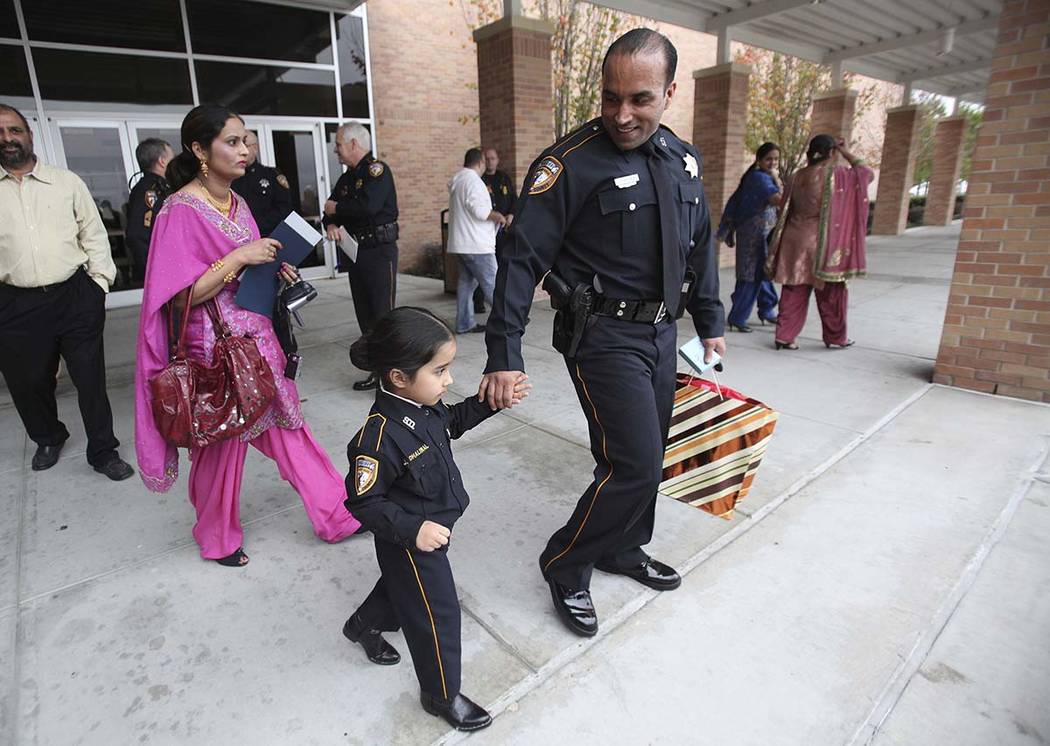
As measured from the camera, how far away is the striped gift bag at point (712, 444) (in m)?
2.33

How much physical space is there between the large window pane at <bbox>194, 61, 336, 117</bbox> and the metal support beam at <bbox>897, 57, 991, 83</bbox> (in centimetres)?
1303

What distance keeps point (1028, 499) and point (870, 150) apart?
72.8 ft

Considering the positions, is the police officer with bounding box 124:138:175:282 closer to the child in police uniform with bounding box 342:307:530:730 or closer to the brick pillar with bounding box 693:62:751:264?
the child in police uniform with bounding box 342:307:530:730

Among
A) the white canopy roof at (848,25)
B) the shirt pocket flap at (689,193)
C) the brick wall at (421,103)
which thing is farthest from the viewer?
the brick wall at (421,103)

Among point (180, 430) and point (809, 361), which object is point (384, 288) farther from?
point (809, 361)

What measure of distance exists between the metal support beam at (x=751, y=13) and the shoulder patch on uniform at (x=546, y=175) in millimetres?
8236

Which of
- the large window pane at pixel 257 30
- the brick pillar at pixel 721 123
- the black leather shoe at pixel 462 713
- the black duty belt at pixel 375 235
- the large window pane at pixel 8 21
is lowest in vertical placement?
the black leather shoe at pixel 462 713

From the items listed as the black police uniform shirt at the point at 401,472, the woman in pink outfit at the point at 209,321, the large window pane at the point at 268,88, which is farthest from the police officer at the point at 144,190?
the large window pane at the point at 268,88

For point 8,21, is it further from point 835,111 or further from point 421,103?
point 835,111

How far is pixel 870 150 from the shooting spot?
841 inches

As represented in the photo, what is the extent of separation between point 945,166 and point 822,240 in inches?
627

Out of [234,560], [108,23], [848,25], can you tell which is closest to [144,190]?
[234,560]

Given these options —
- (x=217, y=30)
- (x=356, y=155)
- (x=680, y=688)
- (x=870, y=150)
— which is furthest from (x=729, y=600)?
(x=870, y=150)

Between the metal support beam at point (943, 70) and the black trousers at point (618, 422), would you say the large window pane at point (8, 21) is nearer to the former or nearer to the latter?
the black trousers at point (618, 422)
